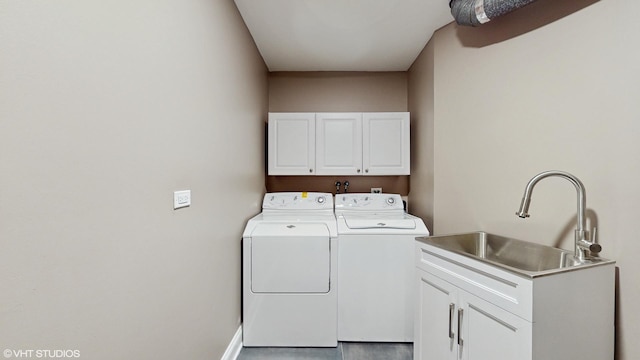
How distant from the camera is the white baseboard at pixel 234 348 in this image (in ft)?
6.10

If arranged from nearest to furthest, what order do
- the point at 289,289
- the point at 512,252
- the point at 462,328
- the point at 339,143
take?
1. the point at 462,328
2. the point at 512,252
3. the point at 289,289
4. the point at 339,143

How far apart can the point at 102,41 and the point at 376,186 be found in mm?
2762

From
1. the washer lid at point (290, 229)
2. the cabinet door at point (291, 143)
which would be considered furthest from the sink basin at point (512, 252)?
the cabinet door at point (291, 143)

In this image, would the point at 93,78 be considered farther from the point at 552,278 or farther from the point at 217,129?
the point at 552,278

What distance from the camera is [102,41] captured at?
0.81 m

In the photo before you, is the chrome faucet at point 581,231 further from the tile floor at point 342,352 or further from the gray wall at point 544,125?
the tile floor at point 342,352

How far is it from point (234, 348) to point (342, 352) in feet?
2.62

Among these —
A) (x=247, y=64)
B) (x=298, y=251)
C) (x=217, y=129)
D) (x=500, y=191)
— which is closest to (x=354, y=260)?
(x=298, y=251)

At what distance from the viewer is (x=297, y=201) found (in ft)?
8.95

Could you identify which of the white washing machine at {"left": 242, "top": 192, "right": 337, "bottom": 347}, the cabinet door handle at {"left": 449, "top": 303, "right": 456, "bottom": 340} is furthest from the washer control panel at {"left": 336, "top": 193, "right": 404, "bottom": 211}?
the cabinet door handle at {"left": 449, "top": 303, "right": 456, "bottom": 340}

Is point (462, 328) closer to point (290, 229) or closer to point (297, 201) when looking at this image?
point (290, 229)

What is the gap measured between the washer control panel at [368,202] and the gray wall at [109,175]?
4.58 ft

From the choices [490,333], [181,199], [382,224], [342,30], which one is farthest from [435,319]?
[342,30]

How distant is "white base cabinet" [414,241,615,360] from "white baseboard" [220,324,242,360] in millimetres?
1418
